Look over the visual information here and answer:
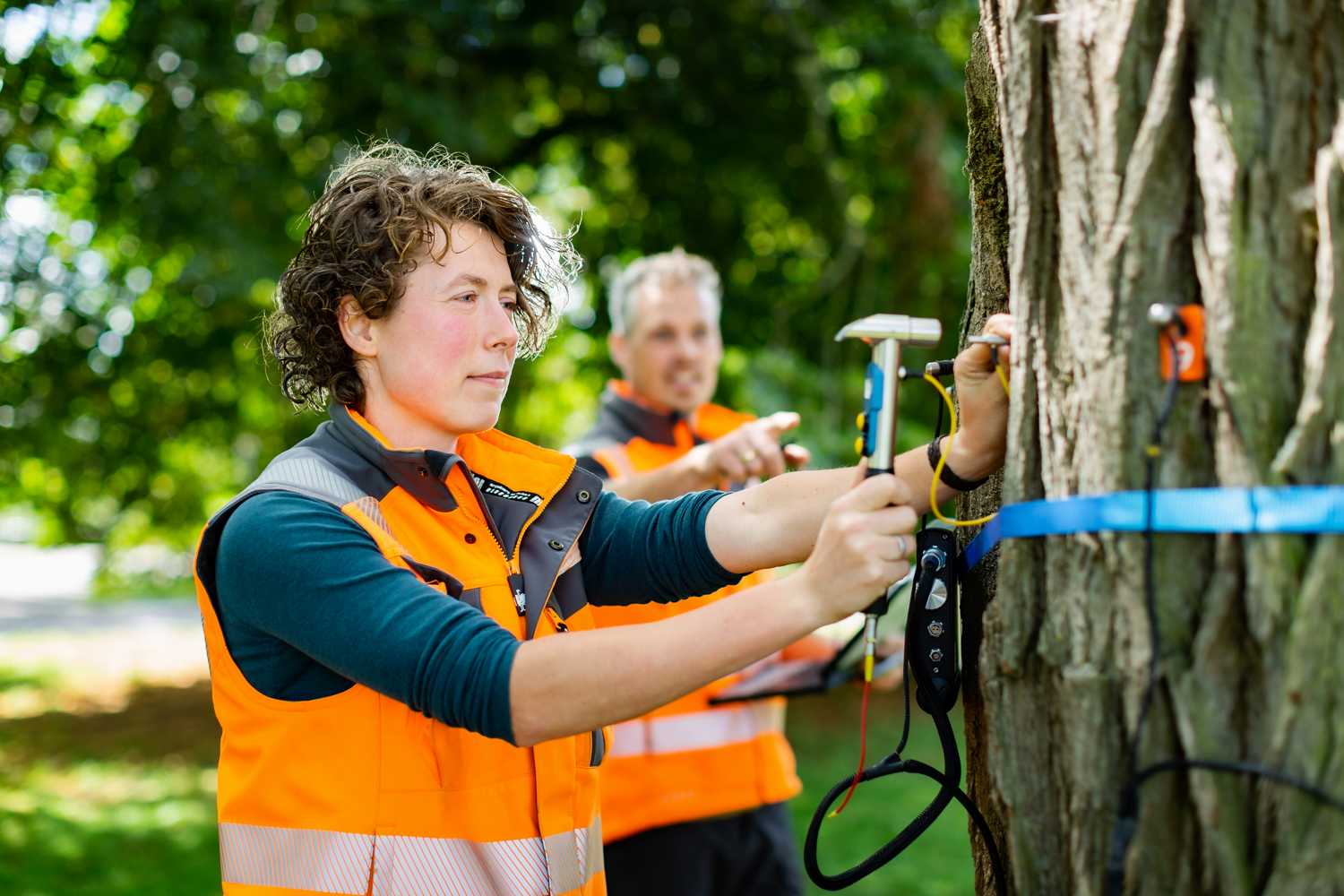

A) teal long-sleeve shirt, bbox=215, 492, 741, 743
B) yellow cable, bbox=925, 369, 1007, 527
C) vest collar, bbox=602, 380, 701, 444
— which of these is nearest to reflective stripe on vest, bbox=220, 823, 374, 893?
teal long-sleeve shirt, bbox=215, 492, 741, 743

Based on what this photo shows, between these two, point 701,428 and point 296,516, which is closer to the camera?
point 296,516

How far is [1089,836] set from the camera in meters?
1.58

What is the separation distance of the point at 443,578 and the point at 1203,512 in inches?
42.7

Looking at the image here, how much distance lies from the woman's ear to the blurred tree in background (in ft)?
13.5

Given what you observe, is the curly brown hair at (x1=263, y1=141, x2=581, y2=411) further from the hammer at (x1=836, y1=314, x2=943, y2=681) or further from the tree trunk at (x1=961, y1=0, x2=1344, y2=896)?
the tree trunk at (x1=961, y1=0, x2=1344, y2=896)

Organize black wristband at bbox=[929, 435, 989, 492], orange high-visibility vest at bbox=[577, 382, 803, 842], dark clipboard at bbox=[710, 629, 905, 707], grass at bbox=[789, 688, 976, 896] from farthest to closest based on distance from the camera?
1. grass at bbox=[789, 688, 976, 896]
2. dark clipboard at bbox=[710, 629, 905, 707]
3. orange high-visibility vest at bbox=[577, 382, 803, 842]
4. black wristband at bbox=[929, 435, 989, 492]

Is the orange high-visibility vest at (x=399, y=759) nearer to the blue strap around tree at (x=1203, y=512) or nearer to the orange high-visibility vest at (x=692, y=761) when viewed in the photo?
the blue strap around tree at (x=1203, y=512)

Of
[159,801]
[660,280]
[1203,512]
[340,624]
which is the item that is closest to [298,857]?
[340,624]

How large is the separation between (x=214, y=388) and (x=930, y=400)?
5.14 m

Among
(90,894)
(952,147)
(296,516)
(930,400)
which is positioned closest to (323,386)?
(296,516)

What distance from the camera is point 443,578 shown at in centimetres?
198

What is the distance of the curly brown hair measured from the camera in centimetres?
221

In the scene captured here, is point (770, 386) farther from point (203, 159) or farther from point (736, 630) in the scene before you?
point (736, 630)

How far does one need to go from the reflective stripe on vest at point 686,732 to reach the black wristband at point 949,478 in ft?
6.09
